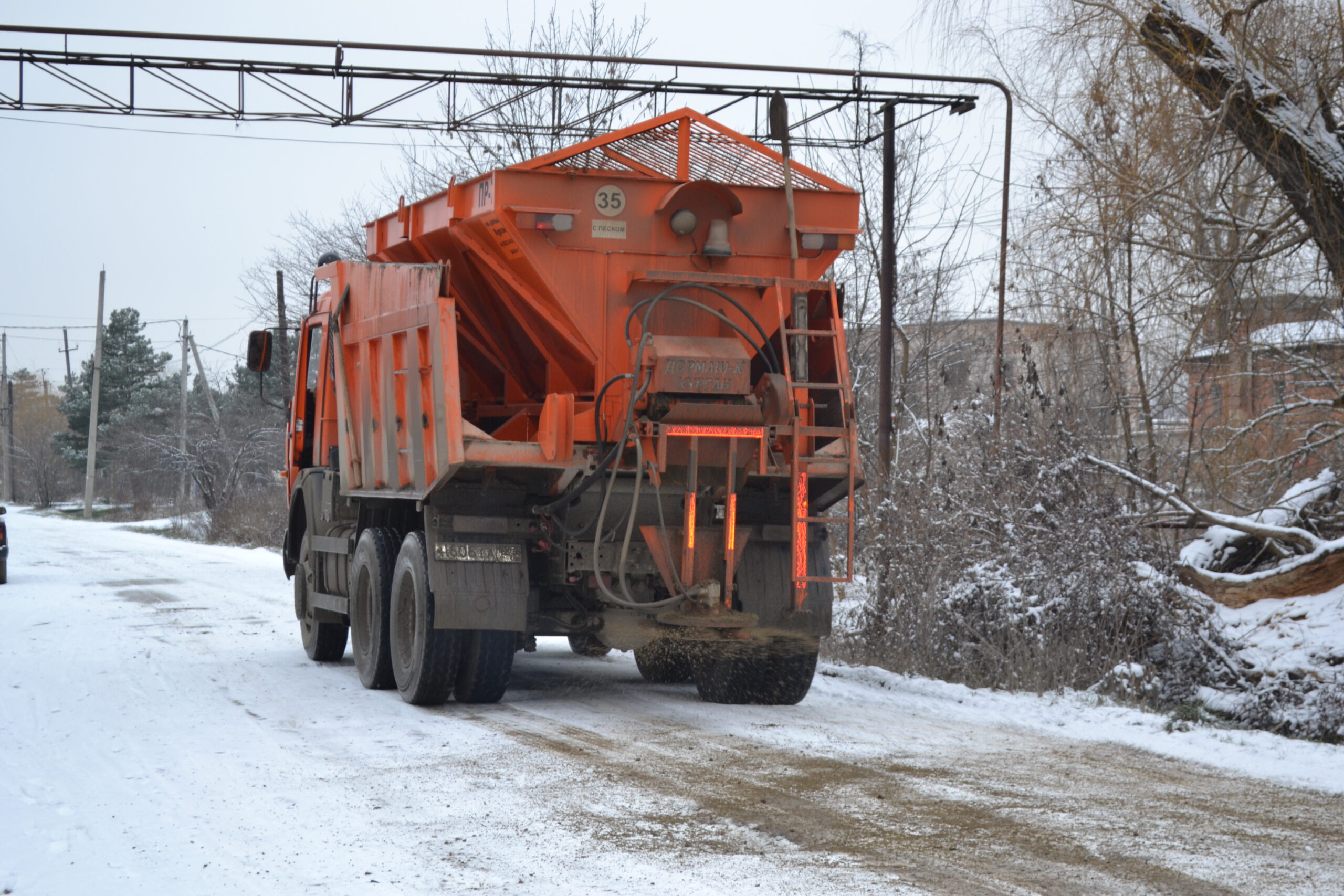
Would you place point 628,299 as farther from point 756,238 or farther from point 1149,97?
point 1149,97

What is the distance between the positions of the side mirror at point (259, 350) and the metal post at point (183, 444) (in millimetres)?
33561

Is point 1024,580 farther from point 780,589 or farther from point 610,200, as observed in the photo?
point 610,200

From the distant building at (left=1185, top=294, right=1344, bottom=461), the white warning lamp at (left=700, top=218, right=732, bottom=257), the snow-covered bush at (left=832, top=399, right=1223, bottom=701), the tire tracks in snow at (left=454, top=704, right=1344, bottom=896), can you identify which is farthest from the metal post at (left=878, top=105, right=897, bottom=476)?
the tire tracks in snow at (left=454, top=704, right=1344, bottom=896)

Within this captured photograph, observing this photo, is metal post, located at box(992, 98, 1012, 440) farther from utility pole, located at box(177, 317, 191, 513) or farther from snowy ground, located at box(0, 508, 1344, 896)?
utility pole, located at box(177, 317, 191, 513)

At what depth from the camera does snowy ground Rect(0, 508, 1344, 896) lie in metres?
4.62

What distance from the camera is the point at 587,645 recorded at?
9305 mm

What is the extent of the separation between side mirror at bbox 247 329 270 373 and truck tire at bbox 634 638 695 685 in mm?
4252

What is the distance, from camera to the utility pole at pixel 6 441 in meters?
73.5

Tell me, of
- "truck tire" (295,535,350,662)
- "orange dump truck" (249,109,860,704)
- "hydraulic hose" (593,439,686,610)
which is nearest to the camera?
"hydraulic hose" (593,439,686,610)

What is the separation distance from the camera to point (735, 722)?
26.3 ft

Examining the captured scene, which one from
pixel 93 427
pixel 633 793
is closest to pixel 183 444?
pixel 93 427

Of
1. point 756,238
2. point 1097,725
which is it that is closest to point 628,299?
point 756,238

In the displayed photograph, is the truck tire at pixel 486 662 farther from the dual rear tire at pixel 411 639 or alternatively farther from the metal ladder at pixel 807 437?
the metal ladder at pixel 807 437

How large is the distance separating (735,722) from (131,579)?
1436 cm
